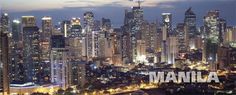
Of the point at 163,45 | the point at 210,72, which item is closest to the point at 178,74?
the point at 210,72

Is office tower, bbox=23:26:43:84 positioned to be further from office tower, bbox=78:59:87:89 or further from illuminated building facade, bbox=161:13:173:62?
illuminated building facade, bbox=161:13:173:62

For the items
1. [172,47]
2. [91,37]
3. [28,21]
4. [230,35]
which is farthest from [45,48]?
[230,35]

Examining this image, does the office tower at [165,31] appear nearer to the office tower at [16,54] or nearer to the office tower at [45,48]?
the office tower at [45,48]

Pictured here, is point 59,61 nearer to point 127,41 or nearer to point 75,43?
point 75,43

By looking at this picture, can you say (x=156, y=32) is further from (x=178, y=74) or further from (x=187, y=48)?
(x=178, y=74)

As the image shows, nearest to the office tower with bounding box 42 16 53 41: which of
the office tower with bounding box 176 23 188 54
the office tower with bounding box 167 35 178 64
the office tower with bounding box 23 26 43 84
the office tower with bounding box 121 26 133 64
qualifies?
the office tower with bounding box 23 26 43 84

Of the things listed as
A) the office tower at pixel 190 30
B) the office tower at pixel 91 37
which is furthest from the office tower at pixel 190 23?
the office tower at pixel 91 37
